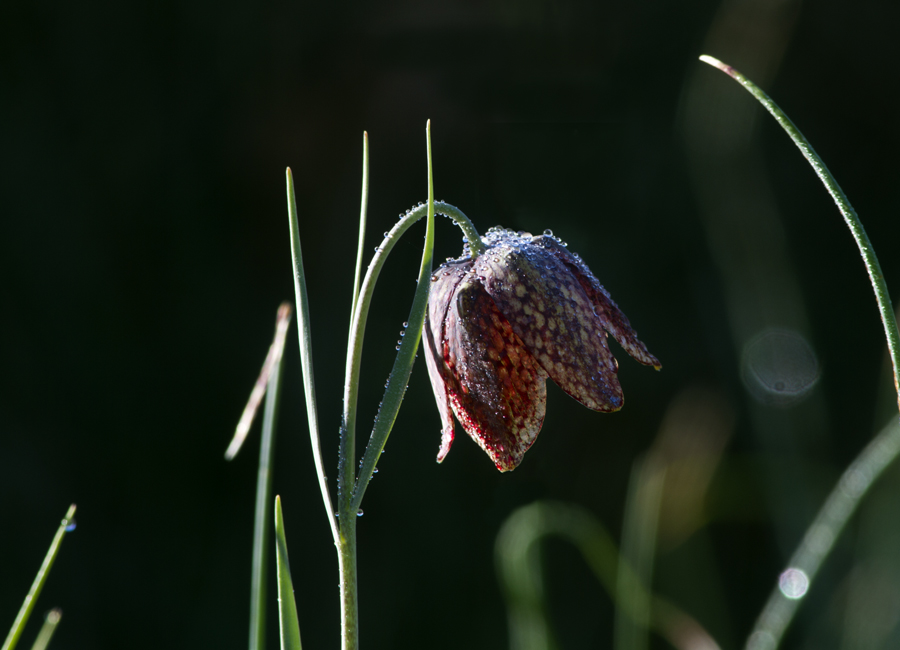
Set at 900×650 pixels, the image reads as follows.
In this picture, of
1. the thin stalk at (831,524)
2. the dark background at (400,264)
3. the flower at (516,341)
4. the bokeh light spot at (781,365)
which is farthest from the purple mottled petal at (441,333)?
the bokeh light spot at (781,365)

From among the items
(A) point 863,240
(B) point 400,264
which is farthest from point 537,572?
(B) point 400,264

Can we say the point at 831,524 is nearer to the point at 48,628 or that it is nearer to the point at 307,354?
the point at 307,354

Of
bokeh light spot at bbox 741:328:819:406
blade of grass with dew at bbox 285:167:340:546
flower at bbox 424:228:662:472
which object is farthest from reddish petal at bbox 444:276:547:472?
bokeh light spot at bbox 741:328:819:406

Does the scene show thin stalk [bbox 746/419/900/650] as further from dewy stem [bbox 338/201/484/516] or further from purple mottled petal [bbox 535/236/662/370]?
dewy stem [bbox 338/201/484/516]

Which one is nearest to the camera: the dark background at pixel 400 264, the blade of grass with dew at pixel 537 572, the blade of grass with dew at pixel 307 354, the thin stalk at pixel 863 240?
the thin stalk at pixel 863 240

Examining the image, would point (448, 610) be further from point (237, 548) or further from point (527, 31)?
point (527, 31)

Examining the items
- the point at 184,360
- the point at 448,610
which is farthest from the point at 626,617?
the point at 184,360

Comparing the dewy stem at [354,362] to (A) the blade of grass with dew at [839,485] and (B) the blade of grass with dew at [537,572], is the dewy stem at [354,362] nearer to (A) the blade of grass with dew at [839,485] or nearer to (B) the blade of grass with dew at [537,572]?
(A) the blade of grass with dew at [839,485]
